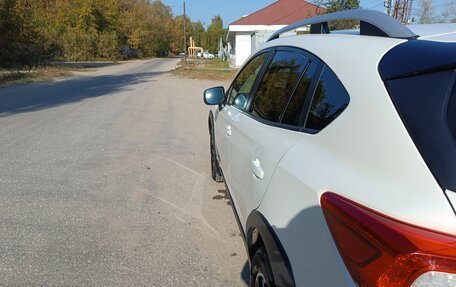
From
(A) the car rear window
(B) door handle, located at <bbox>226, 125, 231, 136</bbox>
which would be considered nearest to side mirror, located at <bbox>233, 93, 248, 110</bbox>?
(B) door handle, located at <bbox>226, 125, 231, 136</bbox>

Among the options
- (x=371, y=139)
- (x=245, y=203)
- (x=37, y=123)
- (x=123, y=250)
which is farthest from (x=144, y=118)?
(x=371, y=139)

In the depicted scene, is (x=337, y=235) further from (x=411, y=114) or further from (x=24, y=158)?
(x=24, y=158)

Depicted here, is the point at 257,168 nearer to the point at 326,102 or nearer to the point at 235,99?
the point at 326,102

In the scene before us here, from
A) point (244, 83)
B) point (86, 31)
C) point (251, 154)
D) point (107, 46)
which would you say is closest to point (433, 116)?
point (251, 154)

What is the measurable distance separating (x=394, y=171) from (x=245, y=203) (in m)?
1.48

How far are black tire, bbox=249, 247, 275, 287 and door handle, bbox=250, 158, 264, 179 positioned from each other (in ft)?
1.35

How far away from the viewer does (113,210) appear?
14.5ft

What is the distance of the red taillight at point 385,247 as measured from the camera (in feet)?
3.89

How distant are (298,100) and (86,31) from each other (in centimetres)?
6374

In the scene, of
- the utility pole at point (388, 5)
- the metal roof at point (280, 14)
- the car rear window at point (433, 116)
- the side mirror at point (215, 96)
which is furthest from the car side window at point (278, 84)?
the metal roof at point (280, 14)

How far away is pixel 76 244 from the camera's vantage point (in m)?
3.64

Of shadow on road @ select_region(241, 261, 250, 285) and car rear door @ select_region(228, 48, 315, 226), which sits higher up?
car rear door @ select_region(228, 48, 315, 226)

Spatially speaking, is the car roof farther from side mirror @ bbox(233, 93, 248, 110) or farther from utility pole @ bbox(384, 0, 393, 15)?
utility pole @ bbox(384, 0, 393, 15)

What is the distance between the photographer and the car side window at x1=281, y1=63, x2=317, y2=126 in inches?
84.5
